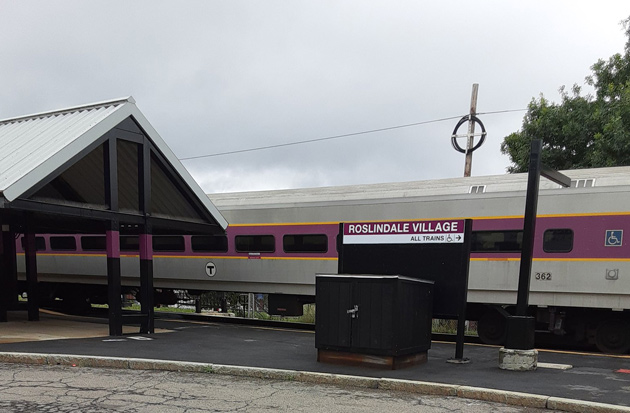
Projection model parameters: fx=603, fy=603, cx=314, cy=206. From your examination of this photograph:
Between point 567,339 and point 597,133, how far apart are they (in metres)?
8.56

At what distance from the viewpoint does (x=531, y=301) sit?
12828 mm

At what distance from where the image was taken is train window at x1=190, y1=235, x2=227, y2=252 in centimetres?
1731

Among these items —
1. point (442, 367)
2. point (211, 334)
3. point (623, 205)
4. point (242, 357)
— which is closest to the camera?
point (442, 367)

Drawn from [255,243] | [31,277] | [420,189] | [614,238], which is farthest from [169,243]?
[614,238]

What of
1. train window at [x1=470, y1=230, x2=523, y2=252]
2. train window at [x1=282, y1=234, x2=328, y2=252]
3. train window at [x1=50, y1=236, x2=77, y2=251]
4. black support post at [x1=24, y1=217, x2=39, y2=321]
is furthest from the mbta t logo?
train window at [x1=470, y1=230, x2=523, y2=252]

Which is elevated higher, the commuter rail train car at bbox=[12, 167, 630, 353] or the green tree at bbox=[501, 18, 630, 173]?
the green tree at bbox=[501, 18, 630, 173]

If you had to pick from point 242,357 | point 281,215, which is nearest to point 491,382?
point 242,357

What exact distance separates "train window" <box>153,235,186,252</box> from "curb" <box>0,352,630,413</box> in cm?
835

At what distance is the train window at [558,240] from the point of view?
12445 mm

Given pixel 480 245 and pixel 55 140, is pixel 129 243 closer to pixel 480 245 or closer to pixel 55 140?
pixel 55 140

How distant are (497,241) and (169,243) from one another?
990 cm

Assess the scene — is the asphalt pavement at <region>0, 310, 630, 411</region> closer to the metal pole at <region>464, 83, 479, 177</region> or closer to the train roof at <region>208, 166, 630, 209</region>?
the train roof at <region>208, 166, 630, 209</region>

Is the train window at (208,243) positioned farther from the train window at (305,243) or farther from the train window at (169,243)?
→ the train window at (305,243)

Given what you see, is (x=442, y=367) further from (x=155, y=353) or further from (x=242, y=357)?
(x=155, y=353)
